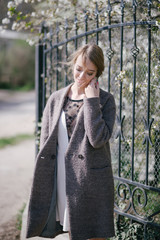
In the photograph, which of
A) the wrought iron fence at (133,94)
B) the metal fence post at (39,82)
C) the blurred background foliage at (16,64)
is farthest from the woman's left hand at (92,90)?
the blurred background foliage at (16,64)

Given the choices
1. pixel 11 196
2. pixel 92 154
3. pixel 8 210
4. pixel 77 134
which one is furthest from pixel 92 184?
pixel 11 196

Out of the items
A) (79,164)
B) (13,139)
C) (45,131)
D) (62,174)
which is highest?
(45,131)

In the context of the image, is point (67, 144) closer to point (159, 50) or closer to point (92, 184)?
point (92, 184)

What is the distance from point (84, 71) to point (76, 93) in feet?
0.73

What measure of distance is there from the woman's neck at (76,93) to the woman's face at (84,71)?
86mm

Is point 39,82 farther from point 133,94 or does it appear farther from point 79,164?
point 79,164

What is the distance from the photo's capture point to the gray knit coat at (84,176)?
2.21m

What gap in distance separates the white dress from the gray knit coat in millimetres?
44

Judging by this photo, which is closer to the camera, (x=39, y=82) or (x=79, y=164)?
(x=79, y=164)

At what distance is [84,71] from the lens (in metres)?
2.21

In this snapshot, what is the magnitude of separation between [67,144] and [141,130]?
121 cm

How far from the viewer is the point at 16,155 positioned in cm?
746

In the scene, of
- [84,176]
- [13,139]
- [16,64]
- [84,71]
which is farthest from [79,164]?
[16,64]

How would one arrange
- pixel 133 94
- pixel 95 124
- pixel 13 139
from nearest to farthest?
pixel 95 124 → pixel 133 94 → pixel 13 139
